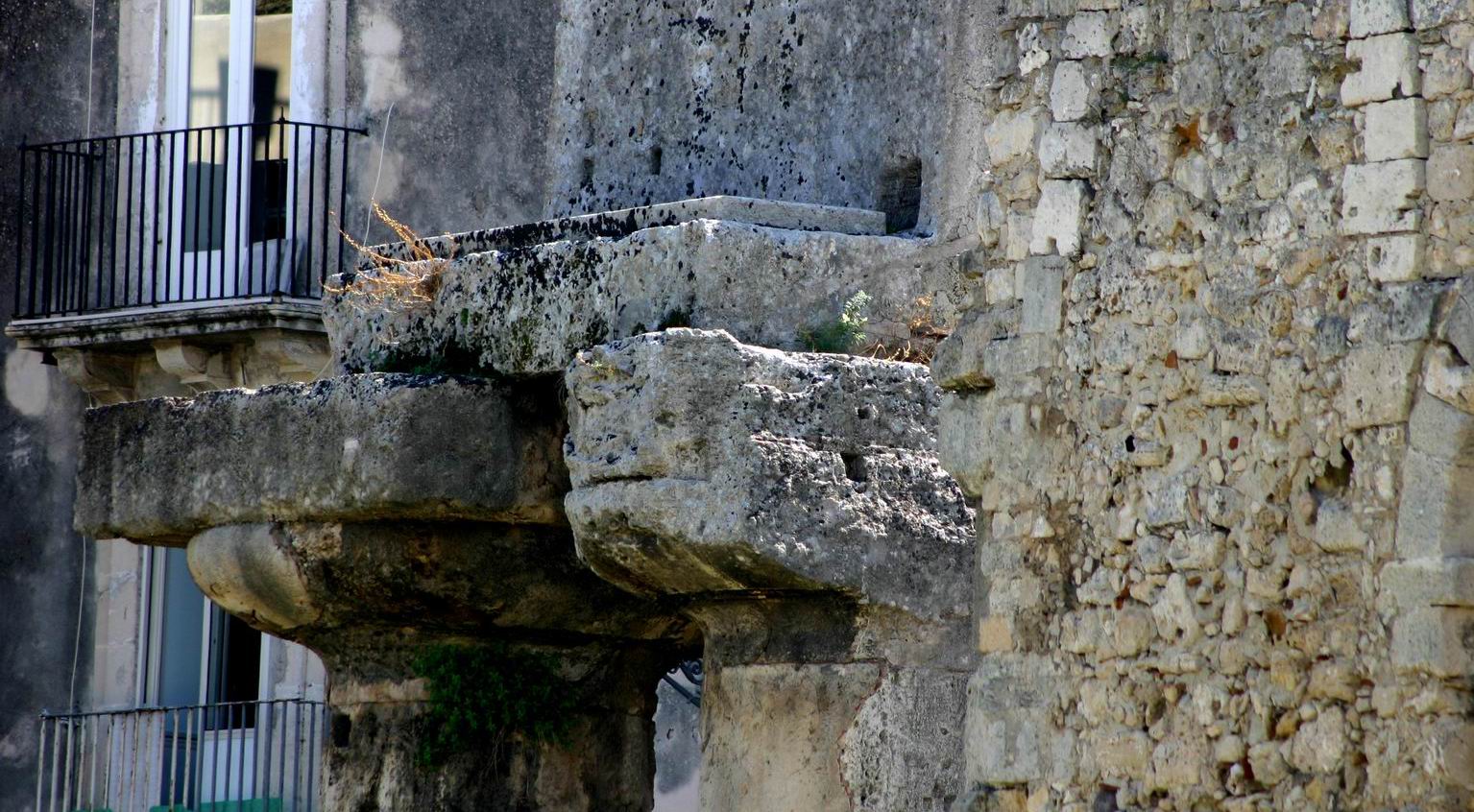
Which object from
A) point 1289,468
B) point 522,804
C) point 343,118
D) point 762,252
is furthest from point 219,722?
point 1289,468

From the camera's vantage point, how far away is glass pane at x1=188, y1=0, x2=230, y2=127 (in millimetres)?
11453

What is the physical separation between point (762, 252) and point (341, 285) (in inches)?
68.6

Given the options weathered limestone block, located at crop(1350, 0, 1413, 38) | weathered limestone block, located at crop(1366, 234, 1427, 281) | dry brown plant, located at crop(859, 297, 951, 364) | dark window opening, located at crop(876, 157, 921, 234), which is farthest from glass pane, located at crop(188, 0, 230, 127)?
weathered limestone block, located at crop(1366, 234, 1427, 281)

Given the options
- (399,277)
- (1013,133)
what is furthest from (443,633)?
(1013,133)

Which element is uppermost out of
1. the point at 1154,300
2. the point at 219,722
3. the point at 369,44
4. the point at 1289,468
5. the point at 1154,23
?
the point at 369,44

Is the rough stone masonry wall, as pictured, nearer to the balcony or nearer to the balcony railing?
the balcony railing

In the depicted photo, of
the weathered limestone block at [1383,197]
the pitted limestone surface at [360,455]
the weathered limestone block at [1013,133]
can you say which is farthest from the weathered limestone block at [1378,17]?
the pitted limestone surface at [360,455]

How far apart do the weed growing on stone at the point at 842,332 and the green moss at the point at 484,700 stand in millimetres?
1581

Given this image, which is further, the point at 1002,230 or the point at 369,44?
the point at 369,44

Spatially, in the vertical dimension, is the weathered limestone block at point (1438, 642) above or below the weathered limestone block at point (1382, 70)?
below

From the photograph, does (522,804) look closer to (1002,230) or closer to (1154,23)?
(1002,230)

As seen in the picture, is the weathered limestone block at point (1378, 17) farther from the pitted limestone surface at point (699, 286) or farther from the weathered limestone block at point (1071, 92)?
the pitted limestone surface at point (699, 286)

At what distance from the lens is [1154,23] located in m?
5.02

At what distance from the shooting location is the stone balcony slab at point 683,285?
20.9 feet
